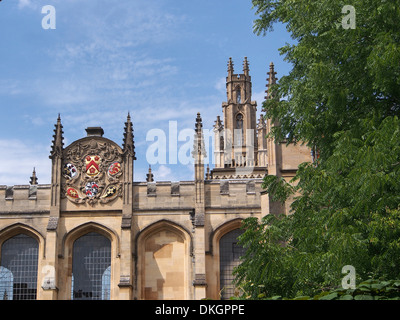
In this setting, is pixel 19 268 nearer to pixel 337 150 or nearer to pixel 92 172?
pixel 92 172

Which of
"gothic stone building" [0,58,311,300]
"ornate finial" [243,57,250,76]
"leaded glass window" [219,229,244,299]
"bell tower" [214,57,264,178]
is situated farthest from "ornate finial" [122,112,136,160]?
"ornate finial" [243,57,250,76]

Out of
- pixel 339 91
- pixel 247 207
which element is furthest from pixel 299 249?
pixel 247 207

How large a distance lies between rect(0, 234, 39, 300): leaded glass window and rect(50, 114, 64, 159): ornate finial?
13.4ft

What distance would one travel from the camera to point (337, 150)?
16094mm

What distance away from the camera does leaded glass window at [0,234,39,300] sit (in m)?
30.7

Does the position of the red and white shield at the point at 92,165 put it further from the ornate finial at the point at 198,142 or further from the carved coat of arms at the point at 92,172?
the ornate finial at the point at 198,142

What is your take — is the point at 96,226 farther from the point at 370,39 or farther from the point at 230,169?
the point at 230,169

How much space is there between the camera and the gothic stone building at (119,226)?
30.7 metres

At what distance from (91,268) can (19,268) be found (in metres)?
3.29

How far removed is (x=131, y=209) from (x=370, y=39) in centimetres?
1720

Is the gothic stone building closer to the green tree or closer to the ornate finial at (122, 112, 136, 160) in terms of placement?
the ornate finial at (122, 112, 136, 160)
